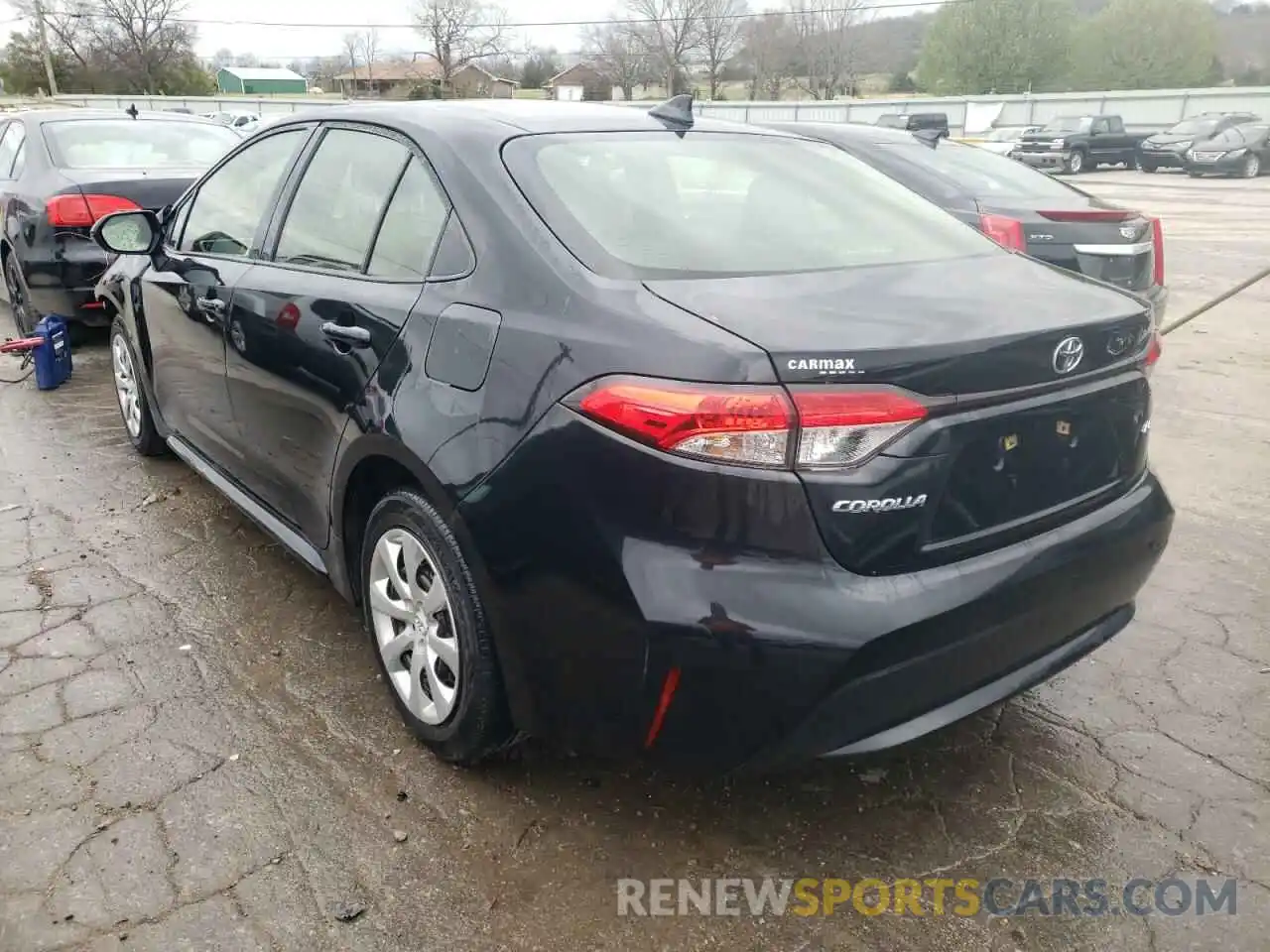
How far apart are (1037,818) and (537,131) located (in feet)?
7.08

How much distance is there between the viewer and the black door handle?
2.57m

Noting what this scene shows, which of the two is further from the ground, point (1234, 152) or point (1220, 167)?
point (1234, 152)

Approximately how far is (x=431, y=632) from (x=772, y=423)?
3.68 feet

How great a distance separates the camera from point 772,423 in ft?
6.03

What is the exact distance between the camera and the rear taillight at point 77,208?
19.9ft

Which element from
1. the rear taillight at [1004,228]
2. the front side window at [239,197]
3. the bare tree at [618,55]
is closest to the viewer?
the front side window at [239,197]

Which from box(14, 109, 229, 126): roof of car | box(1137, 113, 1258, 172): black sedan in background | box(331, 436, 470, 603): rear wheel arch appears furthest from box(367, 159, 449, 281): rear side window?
box(1137, 113, 1258, 172): black sedan in background

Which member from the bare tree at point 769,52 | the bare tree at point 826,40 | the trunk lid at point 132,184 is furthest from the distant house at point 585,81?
the trunk lid at point 132,184

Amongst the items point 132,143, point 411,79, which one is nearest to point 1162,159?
point 132,143

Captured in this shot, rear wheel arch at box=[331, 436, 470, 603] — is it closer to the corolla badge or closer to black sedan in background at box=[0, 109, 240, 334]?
the corolla badge

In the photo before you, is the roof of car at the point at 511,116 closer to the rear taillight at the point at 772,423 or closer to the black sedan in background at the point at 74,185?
the rear taillight at the point at 772,423

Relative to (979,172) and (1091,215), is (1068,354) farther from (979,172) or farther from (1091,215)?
(979,172)

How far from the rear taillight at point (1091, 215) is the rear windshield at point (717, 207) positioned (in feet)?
10.6

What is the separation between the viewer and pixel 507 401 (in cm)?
211
